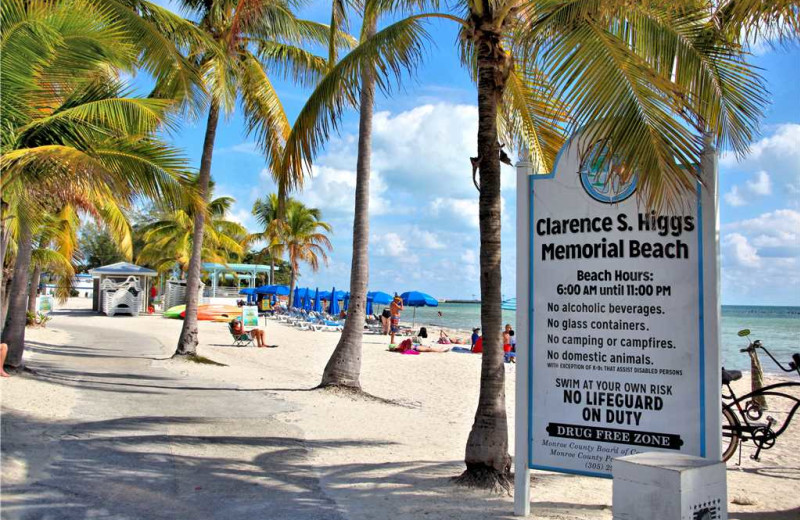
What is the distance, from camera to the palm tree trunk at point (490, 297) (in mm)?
5719

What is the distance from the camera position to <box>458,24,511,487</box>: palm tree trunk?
5.72 m

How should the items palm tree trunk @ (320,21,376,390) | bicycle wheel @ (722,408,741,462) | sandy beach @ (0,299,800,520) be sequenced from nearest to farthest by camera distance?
1. sandy beach @ (0,299,800,520)
2. bicycle wheel @ (722,408,741,462)
3. palm tree trunk @ (320,21,376,390)

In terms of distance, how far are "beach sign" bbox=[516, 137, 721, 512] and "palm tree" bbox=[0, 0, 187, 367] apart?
5103 millimetres

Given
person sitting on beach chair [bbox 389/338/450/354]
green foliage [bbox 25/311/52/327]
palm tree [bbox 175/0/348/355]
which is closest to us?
palm tree [bbox 175/0/348/355]

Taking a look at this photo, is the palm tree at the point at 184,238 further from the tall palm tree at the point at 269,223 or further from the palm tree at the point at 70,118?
the palm tree at the point at 70,118

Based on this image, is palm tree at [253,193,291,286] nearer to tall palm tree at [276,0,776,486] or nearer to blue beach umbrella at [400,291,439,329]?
blue beach umbrella at [400,291,439,329]

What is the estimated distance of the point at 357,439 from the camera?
7.66m

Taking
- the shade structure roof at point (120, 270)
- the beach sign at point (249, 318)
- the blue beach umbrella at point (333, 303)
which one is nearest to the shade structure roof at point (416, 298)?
the beach sign at point (249, 318)

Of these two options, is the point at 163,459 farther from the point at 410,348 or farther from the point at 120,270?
the point at 120,270

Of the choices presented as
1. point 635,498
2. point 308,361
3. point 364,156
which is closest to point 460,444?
point 635,498

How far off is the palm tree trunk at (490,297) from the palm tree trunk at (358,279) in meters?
5.32

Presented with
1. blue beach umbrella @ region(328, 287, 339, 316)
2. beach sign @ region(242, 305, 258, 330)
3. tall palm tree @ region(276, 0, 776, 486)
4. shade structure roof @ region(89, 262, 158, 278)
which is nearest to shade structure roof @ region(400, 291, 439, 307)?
beach sign @ region(242, 305, 258, 330)

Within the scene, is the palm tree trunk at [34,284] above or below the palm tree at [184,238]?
below

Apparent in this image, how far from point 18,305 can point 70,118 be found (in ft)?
17.4
